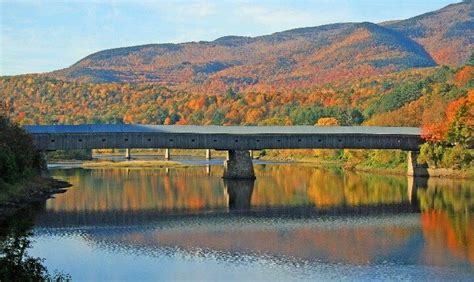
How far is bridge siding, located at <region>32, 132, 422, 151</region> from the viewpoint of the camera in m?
63.6

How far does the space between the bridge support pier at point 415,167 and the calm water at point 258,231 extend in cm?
673

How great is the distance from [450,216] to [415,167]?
2910cm

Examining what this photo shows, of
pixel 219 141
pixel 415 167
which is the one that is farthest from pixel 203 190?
pixel 415 167

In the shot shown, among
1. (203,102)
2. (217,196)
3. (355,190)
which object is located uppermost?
(203,102)

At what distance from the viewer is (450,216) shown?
41.0 m

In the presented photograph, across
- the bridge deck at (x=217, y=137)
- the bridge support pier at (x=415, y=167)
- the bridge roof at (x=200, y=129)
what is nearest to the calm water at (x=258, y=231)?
the bridge deck at (x=217, y=137)

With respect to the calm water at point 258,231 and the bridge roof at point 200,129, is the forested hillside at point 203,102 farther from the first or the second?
the calm water at point 258,231

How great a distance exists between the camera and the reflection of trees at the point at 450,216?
32125 mm

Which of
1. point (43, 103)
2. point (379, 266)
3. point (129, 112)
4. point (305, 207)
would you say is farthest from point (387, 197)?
point (43, 103)

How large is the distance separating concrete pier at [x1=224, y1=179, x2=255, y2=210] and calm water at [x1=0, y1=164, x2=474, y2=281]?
6 cm

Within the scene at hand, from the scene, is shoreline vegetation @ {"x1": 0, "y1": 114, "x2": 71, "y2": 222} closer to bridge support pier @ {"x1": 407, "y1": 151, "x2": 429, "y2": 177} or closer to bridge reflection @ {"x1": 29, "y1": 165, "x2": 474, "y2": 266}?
bridge reflection @ {"x1": 29, "y1": 165, "x2": 474, "y2": 266}

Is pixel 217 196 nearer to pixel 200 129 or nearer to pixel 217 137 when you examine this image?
pixel 217 137

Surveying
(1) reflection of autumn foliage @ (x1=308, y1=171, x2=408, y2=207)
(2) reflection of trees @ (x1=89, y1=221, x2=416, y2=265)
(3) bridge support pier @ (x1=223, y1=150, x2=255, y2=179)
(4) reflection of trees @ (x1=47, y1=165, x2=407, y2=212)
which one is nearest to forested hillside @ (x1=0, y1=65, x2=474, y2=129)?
(1) reflection of autumn foliage @ (x1=308, y1=171, x2=408, y2=207)

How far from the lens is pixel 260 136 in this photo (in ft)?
221
